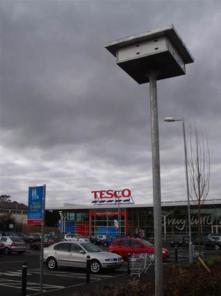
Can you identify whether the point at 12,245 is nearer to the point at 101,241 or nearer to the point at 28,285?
the point at 28,285

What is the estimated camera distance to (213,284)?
7984mm

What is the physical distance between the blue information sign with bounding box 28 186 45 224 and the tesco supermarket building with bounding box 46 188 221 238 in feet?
184

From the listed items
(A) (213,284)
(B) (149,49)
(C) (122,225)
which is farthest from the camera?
(C) (122,225)

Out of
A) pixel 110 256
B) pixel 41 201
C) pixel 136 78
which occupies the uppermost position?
pixel 136 78

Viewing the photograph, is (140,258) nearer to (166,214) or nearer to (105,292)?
(105,292)

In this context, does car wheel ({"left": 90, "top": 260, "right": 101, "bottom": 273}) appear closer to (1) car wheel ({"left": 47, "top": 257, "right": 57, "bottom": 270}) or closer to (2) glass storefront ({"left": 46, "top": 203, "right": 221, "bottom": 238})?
(1) car wheel ({"left": 47, "top": 257, "right": 57, "bottom": 270})

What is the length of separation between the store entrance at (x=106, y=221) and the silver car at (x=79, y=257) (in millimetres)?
55353

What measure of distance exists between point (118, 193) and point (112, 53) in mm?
67596

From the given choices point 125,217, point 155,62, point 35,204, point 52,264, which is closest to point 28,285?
point 35,204

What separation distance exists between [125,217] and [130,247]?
51593mm

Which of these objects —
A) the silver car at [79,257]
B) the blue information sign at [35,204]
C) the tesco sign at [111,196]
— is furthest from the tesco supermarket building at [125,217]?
the blue information sign at [35,204]

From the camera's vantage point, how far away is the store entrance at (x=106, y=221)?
77938mm

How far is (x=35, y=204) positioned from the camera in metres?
11.7

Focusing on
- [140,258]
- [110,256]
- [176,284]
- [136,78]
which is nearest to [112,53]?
[136,78]
